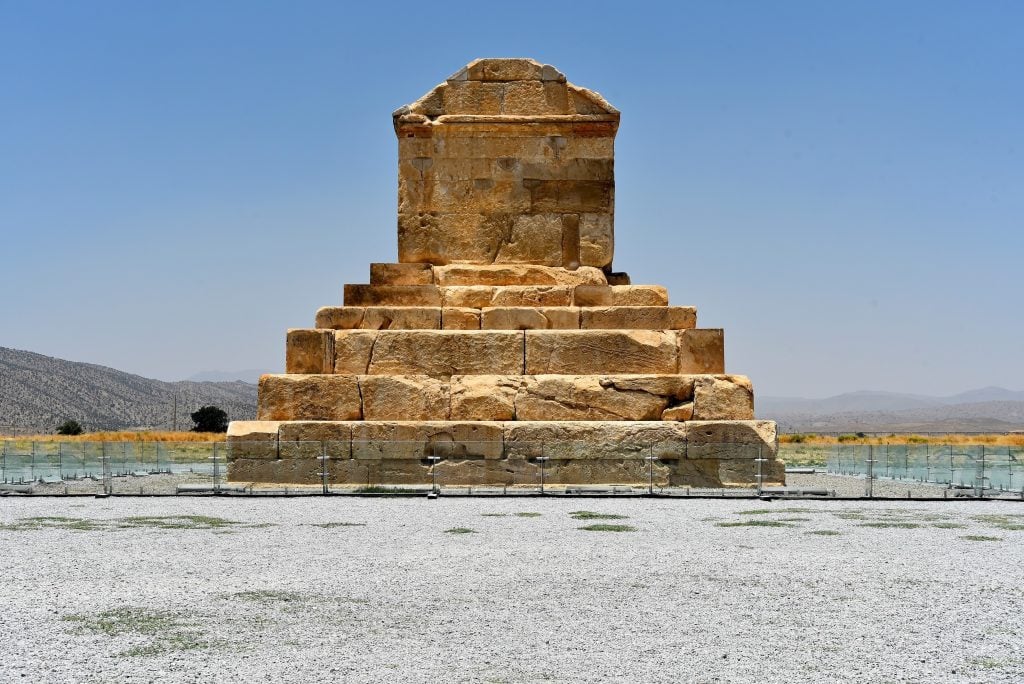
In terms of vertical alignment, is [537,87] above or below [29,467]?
above

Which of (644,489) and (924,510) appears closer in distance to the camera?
(924,510)

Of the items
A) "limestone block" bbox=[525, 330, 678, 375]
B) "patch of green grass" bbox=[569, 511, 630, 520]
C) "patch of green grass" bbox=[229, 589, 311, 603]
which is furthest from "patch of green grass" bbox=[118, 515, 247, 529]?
"limestone block" bbox=[525, 330, 678, 375]

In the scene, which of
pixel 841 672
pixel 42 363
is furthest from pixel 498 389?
pixel 42 363

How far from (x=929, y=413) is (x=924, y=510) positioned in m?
192

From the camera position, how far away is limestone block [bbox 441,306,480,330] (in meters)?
16.9

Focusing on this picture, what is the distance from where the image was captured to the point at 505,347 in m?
16.5

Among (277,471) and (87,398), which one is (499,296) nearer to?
(277,471)

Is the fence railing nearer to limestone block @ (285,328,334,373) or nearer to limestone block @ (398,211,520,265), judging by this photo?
limestone block @ (285,328,334,373)

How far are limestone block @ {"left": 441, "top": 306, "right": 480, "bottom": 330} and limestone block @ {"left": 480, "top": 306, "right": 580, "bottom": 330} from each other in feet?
0.43

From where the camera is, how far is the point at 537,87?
1812cm

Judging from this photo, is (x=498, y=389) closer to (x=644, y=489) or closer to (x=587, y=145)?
(x=644, y=489)

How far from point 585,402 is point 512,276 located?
2928mm

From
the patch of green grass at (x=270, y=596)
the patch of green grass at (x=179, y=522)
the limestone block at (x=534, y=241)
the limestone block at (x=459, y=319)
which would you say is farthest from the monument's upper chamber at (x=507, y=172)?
the patch of green grass at (x=270, y=596)

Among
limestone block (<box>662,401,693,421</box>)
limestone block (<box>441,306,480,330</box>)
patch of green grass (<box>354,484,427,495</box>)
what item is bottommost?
patch of green grass (<box>354,484,427,495</box>)
